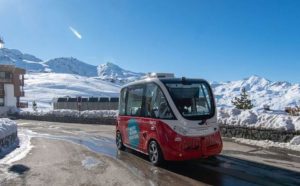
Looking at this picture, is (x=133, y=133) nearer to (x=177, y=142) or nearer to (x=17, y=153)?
(x=177, y=142)

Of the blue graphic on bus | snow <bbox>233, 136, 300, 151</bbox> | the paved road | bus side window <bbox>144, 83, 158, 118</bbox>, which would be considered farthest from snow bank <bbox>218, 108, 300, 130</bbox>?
bus side window <bbox>144, 83, 158, 118</bbox>

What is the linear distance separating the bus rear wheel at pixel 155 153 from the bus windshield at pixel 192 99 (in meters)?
1.33

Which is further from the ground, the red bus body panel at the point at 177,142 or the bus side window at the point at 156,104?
the bus side window at the point at 156,104

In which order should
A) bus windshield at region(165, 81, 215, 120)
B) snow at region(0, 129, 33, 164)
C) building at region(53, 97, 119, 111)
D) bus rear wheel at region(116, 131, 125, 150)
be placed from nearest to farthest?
bus windshield at region(165, 81, 215, 120) < snow at region(0, 129, 33, 164) < bus rear wheel at region(116, 131, 125, 150) < building at region(53, 97, 119, 111)

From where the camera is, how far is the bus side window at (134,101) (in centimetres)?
1229

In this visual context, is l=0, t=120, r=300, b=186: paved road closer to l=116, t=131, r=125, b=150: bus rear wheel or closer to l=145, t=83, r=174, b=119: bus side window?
l=116, t=131, r=125, b=150: bus rear wheel

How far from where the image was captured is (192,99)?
10.8m

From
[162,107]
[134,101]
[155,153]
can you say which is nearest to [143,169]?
[155,153]

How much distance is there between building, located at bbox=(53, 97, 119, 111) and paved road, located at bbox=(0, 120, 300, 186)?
36.5 meters

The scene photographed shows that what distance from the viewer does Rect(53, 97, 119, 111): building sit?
51469mm

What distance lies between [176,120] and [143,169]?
1684mm

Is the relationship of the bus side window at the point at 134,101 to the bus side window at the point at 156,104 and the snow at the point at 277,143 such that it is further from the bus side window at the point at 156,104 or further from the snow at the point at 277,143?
the snow at the point at 277,143

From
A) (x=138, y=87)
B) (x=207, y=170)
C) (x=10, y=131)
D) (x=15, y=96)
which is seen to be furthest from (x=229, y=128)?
(x=15, y=96)

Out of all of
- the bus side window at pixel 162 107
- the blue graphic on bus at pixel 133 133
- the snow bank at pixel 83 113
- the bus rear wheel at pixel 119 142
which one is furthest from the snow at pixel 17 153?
the snow bank at pixel 83 113
